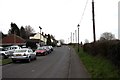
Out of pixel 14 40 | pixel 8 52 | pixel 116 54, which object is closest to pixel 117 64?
pixel 116 54

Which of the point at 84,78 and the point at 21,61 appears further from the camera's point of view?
the point at 21,61

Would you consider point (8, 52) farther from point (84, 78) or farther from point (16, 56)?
point (84, 78)

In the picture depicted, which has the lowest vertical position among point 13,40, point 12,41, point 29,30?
point 12,41

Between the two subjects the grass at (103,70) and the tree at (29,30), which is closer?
the grass at (103,70)

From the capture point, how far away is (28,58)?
2902cm

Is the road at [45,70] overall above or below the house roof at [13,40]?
below

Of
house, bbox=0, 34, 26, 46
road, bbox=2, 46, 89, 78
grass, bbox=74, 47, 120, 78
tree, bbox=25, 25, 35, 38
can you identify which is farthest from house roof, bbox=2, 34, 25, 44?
grass, bbox=74, 47, 120, 78

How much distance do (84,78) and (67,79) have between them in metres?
0.93

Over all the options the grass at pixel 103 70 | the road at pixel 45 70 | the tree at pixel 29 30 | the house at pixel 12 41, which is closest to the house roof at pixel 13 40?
the house at pixel 12 41

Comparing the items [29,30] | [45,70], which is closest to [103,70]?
[45,70]

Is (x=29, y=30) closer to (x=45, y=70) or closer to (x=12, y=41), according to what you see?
(x=12, y=41)

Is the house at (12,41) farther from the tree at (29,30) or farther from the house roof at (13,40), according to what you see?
the tree at (29,30)

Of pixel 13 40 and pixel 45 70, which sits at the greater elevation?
pixel 13 40

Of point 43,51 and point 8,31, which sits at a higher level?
point 8,31
